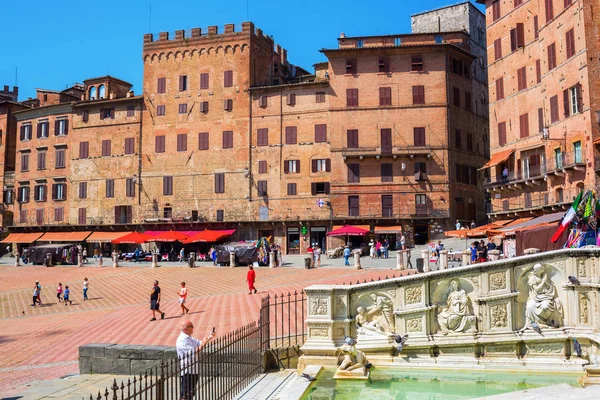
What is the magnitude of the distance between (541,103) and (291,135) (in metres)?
20.4

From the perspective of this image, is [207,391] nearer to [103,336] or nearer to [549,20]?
[103,336]

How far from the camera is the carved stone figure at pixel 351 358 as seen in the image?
1016cm

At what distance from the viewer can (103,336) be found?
16125 mm

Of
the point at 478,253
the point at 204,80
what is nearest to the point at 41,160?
the point at 204,80

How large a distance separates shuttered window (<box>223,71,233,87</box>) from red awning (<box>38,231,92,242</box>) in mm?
19054

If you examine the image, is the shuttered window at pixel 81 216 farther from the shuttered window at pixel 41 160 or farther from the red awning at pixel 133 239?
the red awning at pixel 133 239

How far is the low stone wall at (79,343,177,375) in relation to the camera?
10.4m

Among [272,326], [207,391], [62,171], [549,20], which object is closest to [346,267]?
[272,326]

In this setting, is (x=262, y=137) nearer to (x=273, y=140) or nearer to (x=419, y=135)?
(x=273, y=140)

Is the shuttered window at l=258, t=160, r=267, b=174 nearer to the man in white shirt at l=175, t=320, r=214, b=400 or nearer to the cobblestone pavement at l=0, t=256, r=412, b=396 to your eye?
the cobblestone pavement at l=0, t=256, r=412, b=396

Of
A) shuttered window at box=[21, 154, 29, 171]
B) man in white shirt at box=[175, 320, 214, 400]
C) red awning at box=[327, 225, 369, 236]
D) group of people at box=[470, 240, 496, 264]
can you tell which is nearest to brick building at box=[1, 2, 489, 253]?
shuttered window at box=[21, 154, 29, 171]

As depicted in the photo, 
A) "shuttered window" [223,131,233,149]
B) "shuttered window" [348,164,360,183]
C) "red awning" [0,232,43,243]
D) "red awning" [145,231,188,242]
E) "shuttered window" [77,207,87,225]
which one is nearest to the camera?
"shuttered window" [348,164,360,183]

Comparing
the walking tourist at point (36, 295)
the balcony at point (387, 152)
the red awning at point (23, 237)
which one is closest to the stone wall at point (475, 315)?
the walking tourist at point (36, 295)

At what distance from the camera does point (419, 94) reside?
44.2 meters
